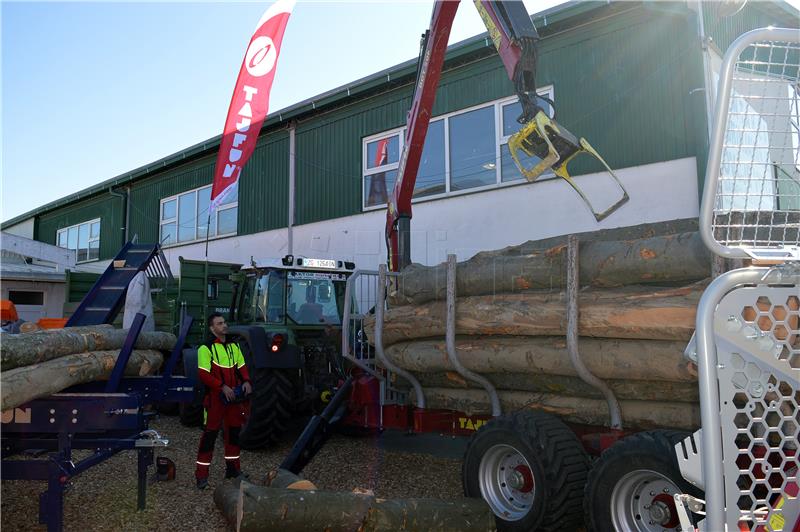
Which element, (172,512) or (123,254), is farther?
(123,254)

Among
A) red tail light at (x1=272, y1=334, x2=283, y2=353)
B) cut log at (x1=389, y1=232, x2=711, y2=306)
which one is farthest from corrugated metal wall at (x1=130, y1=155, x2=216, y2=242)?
cut log at (x1=389, y1=232, x2=711, y2=306)

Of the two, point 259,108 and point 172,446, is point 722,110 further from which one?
point 259,108

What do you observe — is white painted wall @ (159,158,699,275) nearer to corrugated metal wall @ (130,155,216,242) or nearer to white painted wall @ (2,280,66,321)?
corrugated metal wall @ (130,155,216,242)

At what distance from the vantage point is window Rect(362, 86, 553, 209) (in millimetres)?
9844

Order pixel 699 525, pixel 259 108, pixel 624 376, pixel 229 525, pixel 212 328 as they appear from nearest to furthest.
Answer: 1. pixel 699 525
2. pixel 624 376
3. pixel 229 525
4. pixel 212 328
5. pixel 259 108

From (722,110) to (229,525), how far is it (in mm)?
4515

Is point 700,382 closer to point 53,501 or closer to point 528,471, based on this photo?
point 528,471

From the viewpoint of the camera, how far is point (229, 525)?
4.90 m

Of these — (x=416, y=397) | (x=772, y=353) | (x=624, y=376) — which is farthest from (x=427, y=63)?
(x=772, y=353)

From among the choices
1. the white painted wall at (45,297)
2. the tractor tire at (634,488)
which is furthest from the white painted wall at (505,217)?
the white painted wall at (45,297)

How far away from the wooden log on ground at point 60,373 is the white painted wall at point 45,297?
1462 centimetres

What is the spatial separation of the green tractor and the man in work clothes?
0.66 metres

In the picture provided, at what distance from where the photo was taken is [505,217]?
31.8 ft

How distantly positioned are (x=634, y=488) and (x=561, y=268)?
5.11 ft
